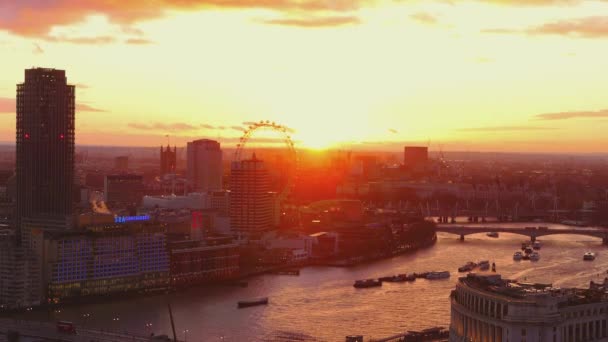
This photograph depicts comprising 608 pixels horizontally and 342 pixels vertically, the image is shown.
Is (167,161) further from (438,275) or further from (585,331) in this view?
(585,331)

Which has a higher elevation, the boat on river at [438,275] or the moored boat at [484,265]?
the moored boat at [484,265]

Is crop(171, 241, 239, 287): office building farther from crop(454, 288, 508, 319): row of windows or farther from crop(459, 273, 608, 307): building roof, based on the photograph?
crop(454, 288, 508, 319): row of windows

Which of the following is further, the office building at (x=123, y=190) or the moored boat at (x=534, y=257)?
the office building at (x=123, y=190)

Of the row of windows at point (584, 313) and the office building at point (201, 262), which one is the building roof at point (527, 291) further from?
the office building at point (201, 262)

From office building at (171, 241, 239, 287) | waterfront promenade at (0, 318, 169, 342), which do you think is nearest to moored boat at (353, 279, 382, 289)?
office building at (171, 241, 239, 287)

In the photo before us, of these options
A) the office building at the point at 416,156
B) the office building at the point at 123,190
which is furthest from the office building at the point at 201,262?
the office building at the point at 416,156

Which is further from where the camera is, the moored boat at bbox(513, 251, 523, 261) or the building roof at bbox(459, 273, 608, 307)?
the moored boat at bbox(513, 251, 523, 261)

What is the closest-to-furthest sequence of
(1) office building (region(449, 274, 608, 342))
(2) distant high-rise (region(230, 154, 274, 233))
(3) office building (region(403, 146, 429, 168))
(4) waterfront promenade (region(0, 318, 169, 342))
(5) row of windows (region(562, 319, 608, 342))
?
1. (1) office building (region(449, 274, 608, 342))
2. (5) row of windows (region(562, 319, 608, 342))
3. (4) waterfront promenade (region(0, 318, 169, 342))
4. (2) distant high-rise (region(230, 154, 274, 233))
5. (3) office building (region(403, 146, 429, 168))
